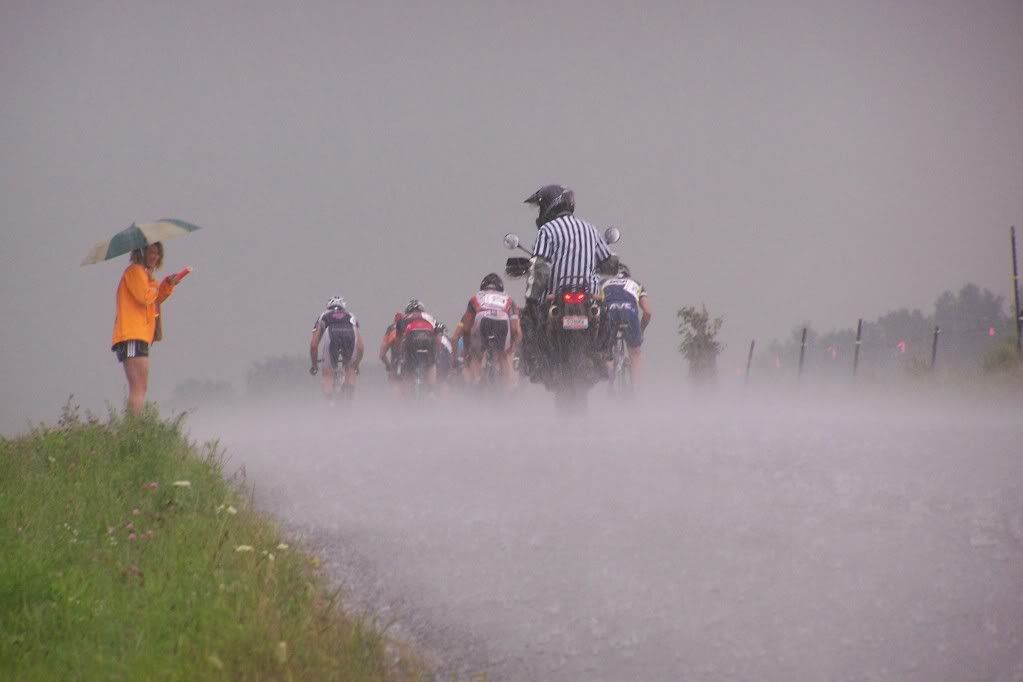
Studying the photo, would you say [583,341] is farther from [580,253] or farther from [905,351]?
[905,351]

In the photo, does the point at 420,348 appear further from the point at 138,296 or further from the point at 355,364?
the point at 138,296

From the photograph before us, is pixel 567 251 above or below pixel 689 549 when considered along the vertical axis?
above

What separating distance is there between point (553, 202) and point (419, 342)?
612 cm

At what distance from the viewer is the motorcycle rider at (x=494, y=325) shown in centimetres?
1638

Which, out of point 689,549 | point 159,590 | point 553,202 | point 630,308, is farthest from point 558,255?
point 159,590

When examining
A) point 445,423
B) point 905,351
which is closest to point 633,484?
point 445,423

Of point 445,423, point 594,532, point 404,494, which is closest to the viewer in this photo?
point 594,532

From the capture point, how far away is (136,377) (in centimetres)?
1168

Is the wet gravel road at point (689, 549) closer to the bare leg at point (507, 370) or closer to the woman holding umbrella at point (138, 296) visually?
the woman holding umbrella at point (138, 296)

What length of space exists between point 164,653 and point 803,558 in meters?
3.46

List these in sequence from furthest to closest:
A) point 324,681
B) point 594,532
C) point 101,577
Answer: point 594,532 < point 101,577 < point 324,681

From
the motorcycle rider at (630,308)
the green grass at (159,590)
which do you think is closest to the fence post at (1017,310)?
the motorcycle rider at (630,308)

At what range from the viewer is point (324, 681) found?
195 inches

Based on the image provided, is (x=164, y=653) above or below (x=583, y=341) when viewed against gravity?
below
